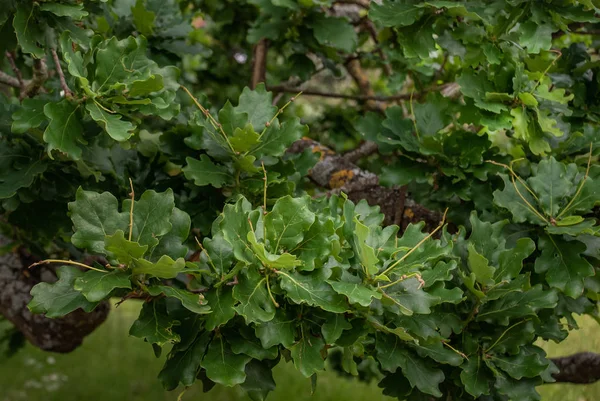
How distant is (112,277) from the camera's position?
1.12m

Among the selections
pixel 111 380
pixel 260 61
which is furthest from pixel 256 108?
pixel 111 380

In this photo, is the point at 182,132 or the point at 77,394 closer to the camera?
the point at 182,132

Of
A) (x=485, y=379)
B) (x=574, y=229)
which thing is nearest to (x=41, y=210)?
(x=485, y=379)

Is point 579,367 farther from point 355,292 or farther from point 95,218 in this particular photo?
point 95,218

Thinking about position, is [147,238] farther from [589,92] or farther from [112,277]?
[589,92]

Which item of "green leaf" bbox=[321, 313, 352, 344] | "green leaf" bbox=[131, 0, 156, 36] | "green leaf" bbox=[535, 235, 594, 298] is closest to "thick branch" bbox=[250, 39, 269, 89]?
"green leaf" bbox=[131, 0, 156, 36]

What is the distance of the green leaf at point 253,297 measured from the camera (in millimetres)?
1105

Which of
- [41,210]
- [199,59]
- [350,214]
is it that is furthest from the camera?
[199,59]

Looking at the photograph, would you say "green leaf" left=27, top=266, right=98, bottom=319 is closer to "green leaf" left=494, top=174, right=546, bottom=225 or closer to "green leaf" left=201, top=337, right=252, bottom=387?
"green leaf" left=201, top=337, right=252, bottom=387

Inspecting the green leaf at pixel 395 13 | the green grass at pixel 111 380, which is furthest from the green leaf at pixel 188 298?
the green grass at pixel 111 380

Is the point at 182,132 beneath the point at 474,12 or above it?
beneath

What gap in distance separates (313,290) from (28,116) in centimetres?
74

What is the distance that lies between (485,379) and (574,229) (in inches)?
14.6

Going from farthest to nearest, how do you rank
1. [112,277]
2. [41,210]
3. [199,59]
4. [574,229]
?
[199,59] → [41,210] → [574,229] → [112,277]
